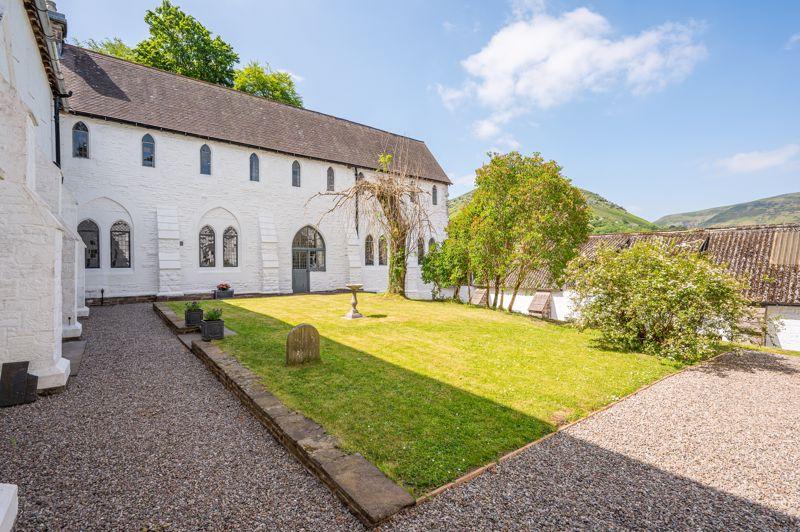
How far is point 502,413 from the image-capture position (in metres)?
5.63

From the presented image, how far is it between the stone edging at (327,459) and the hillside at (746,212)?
159261mm

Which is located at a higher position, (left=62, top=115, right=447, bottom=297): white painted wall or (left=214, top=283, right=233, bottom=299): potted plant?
(left=62, top=115, right=447, bottom=297): white painted wall

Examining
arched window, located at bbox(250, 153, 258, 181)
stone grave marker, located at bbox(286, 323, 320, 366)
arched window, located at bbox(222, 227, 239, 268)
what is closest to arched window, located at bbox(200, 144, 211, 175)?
arched window, located at bbox(250, 153, 258, 181)

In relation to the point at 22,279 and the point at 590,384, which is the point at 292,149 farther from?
the point at 590,384

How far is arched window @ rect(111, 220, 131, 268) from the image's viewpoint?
55.5ft

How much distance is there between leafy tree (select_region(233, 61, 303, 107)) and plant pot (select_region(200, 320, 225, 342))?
24.9 meters

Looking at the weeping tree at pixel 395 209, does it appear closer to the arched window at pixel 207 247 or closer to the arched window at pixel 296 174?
the arched window at pixel 296 174

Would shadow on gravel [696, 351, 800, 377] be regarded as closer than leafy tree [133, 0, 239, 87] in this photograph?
Yes

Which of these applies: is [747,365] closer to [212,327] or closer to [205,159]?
[212,327]

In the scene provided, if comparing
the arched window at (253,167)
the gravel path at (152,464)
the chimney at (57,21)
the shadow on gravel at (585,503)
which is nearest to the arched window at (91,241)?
the chimney at (57,21)

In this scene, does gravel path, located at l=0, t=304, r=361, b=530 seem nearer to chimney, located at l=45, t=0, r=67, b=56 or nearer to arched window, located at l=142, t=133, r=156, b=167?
arched window, located at l=142, t=133, r=156, b=167

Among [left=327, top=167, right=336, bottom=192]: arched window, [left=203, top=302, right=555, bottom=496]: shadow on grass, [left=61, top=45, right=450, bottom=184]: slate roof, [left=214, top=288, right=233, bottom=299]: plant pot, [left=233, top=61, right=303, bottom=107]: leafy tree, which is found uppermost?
[left=233, top=61, right=303, bottom=107]: leafy tree

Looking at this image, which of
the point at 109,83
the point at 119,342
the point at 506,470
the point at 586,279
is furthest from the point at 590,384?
the point at 109,83

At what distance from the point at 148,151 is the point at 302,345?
16038 mm
